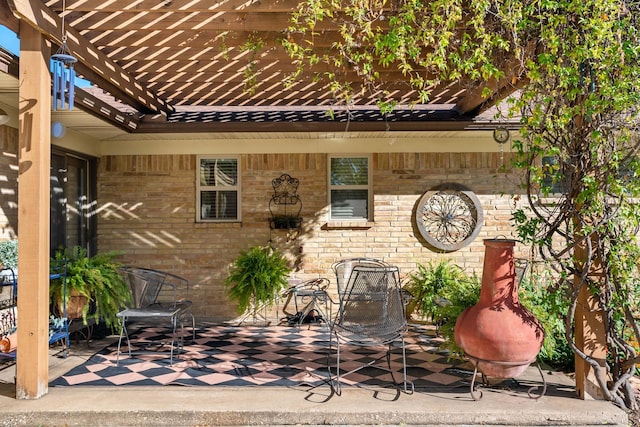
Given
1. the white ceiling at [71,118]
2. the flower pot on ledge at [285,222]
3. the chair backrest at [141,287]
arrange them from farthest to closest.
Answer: the flower pot on ledge at [285,222] → the chair backrest at [141,287] → the white ceiling at [71,118]

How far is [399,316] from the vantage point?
13.9 ft

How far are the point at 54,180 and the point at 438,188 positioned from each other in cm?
488

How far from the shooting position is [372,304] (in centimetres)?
446

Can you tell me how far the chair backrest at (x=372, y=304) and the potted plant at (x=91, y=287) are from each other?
7.99 feet

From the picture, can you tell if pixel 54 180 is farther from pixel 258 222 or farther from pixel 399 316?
pixel 399 316

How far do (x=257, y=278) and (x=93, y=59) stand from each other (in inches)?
122

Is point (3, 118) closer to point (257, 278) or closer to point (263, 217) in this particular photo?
point (257, 278)

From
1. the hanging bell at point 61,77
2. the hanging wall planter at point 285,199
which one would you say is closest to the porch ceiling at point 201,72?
the hanging bell at point 61,77

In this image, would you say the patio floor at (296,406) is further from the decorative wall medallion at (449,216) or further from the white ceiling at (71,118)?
the decorative wall medallion at (449,216)

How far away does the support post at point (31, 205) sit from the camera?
138 inches

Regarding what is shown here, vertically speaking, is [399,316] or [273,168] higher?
[273,168]

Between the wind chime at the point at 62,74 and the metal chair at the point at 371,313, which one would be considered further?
the metal chair at the point at 371,313

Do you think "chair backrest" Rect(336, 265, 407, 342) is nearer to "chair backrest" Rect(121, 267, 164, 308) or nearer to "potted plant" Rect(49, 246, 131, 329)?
"chair backrest" Rect(121, 267, 164, 308)

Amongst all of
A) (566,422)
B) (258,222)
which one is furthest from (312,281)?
(566,422)
